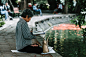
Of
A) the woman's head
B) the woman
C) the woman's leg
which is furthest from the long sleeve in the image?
the woman's leg

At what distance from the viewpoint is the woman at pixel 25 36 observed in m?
7.35

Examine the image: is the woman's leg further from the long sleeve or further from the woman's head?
the woman's head

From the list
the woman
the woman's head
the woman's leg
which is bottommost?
the woman's leg

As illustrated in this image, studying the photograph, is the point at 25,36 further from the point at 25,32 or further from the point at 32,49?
the point at 32,49

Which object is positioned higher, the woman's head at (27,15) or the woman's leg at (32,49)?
the woman's head at (27,15)

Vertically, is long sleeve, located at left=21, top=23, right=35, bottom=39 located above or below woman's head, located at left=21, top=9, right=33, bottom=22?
below

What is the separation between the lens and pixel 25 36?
733cm

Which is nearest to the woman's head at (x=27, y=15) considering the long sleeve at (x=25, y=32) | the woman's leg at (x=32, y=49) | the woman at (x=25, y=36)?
the woman at (x=25, y=36)

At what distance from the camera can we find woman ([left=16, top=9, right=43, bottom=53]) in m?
7.35

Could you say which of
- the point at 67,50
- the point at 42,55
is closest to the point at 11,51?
the point at 42,55

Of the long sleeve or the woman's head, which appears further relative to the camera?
the woman's head

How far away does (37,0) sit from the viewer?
126 ft

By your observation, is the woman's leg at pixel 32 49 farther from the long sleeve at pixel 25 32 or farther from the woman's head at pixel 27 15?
the woman's head at pixel 27 15

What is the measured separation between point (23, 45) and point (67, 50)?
248cm
